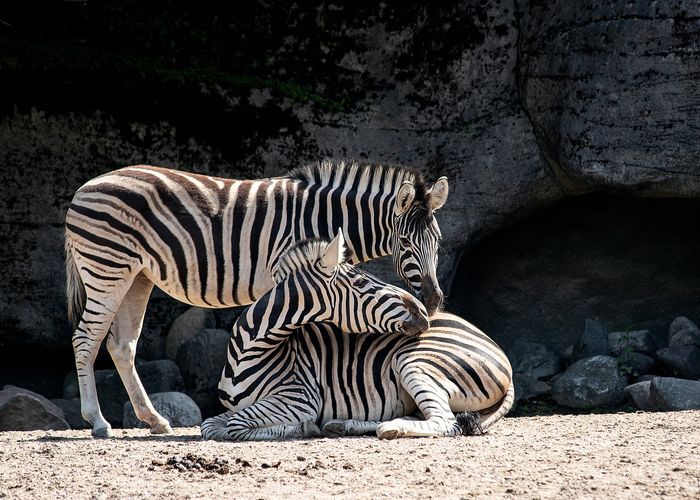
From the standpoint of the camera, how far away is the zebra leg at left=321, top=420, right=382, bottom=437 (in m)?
7.83

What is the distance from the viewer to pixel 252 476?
Answer: 6180 mm

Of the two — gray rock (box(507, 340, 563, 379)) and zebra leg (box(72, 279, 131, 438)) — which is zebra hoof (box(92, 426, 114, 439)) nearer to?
zebra leg (box(72, 279, 131, 438))

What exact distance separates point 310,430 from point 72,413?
14.8 ft

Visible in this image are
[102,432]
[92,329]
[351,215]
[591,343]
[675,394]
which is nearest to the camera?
[102,432]

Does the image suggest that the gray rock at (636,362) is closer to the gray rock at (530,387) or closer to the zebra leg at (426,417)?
the gray rock at (530,387)

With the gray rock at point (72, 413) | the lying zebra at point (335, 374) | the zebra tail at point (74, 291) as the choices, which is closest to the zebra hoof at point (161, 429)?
the lying zebra at point (335, 374)

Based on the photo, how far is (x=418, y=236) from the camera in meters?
9.19

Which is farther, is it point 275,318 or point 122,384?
point 122,384

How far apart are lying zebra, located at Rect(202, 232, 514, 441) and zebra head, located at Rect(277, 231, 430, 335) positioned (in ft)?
0.06

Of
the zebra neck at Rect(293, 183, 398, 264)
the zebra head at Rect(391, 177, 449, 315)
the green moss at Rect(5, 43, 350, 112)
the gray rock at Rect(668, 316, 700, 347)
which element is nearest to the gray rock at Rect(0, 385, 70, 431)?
the zebra neck at Rect(293, 183, 398, 264)

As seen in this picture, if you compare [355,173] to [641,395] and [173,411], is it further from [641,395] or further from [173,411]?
[641,395]

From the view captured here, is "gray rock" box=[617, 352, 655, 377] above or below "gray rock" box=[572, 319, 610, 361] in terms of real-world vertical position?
below

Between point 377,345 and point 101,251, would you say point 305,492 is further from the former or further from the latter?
point 101,251

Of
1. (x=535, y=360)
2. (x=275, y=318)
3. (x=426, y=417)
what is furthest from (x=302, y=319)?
(x=535, y=360)
